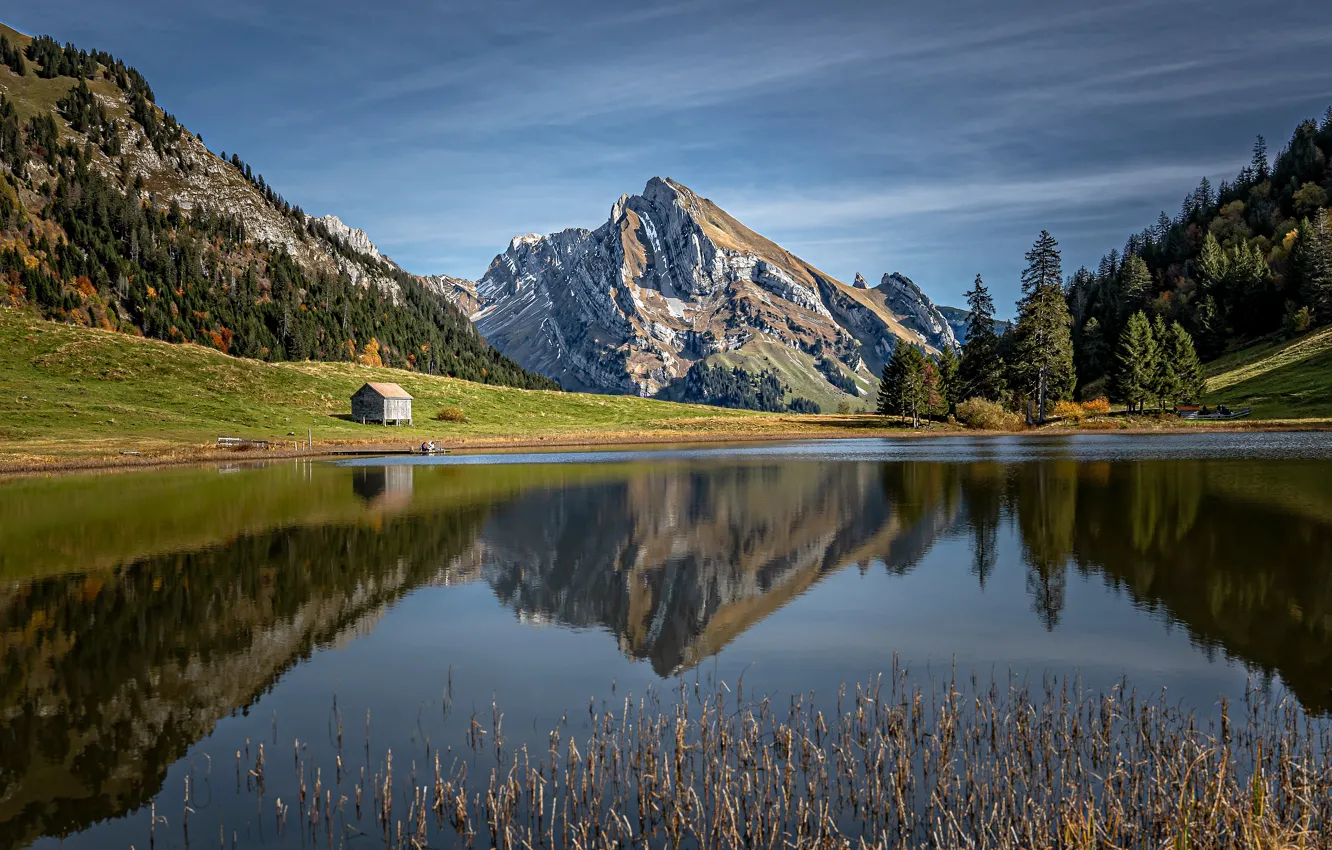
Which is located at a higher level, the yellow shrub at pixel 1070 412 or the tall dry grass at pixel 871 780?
the yellow shrub at pixel 1070 412

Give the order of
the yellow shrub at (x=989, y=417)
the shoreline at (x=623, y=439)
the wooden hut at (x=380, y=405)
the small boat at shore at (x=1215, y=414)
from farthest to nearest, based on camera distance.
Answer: the wooden hut at (x=380, y=405) < the yellow shrub at (x=989, y=417) < the small boat at shore at (x=1215, y=414) < the shoreline at (x=623, y=439)

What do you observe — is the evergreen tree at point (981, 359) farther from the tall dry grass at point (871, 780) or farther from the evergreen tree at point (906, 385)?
the tall dry grass at point (871, 780)

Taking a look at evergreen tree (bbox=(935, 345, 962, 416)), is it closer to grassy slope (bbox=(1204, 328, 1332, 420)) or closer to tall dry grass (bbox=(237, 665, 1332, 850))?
grassy slope (bbox=(1204, 328, 1332, 420))

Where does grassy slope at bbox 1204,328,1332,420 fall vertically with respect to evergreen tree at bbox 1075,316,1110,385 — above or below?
below

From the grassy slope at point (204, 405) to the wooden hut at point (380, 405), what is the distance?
3.40 metres

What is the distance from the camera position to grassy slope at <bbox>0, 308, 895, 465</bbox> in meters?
94.8

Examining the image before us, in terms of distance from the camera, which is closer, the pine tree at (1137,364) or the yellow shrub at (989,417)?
the pine tree at (1137,364)

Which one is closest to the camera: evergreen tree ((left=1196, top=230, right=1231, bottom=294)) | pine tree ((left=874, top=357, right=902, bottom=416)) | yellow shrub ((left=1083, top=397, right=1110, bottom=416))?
yellow shrub ((left=1083, top=397, right=1110, bottom=416))

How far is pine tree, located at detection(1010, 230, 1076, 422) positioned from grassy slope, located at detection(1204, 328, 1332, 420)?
28525mm

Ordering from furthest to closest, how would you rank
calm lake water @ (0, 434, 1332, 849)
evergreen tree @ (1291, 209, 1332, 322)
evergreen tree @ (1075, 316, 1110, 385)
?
evergreen tree @ (1075, 316, 1110, 385)
evergreen tree @ (1291, 209, 1332, 322)
calm lake water @ (0, 434, 1332, 849)

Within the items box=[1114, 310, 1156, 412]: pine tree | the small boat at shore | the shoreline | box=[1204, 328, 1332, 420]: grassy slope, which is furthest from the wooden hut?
box=[1204, 328, 1332, 420]: grassy slope

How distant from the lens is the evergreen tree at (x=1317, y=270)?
156 metres

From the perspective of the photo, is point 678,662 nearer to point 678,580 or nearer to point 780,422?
point 678,580

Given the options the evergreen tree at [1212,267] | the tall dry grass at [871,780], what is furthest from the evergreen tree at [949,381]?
the tall dry grass at [871,780]
